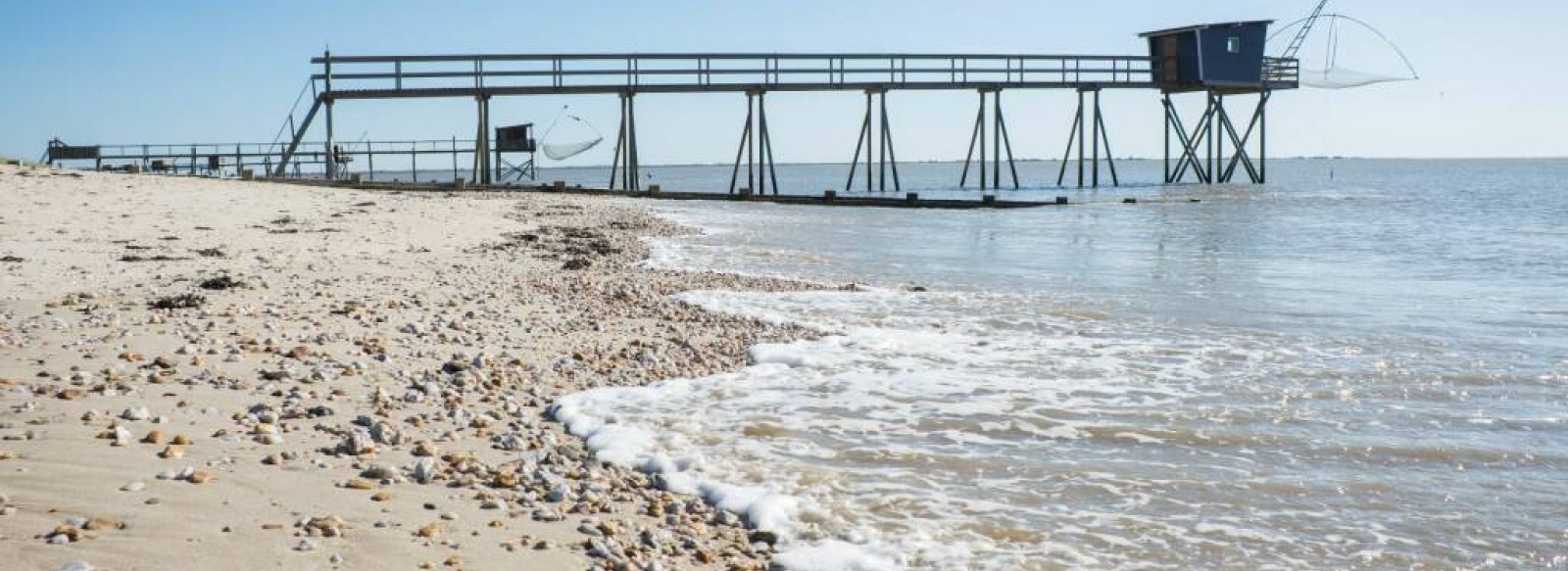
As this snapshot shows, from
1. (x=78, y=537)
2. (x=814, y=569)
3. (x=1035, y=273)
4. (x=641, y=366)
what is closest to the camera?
(x=78, y=537)

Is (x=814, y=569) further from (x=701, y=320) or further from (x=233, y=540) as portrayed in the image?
(x=701, y=320)

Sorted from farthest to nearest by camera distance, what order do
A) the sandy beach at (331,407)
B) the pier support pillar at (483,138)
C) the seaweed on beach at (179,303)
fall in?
the pier support pillar at (483,138)
the seaweed on beach at (179,303)
the sandy beach at (331,407)

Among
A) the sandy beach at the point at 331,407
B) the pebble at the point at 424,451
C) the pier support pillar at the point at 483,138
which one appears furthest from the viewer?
the pier support pillar at the point at 483,138

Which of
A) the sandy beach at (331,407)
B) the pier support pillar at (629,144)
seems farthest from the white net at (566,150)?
the sandy beach at (331,407)

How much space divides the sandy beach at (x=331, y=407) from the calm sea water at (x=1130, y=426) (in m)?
0.50

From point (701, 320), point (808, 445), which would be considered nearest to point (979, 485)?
point (808, 445)

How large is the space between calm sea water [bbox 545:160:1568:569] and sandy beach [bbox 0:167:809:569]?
1.63ft

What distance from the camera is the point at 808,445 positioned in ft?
21.2

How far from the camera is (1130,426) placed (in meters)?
7.03

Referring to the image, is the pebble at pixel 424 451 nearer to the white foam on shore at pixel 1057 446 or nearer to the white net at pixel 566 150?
the white foam on shore at pixel 1057 446

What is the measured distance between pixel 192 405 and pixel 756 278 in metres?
8.65

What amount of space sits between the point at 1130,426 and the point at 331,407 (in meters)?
4.15

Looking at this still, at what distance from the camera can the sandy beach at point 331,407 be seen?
170 inches

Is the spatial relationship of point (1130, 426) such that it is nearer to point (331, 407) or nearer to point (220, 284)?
point (331, 407)
